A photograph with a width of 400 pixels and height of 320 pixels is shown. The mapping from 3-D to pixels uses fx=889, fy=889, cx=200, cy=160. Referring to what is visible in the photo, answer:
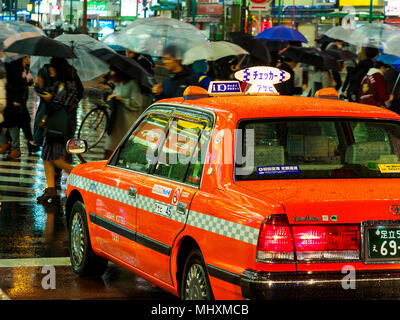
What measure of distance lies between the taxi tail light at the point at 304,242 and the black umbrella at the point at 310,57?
12360mm

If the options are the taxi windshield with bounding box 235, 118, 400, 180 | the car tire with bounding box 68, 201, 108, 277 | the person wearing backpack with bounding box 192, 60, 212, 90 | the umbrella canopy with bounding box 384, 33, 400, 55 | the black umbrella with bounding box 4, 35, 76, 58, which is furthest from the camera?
the umbrella canopy with bounding box 384, 33, 400, 55

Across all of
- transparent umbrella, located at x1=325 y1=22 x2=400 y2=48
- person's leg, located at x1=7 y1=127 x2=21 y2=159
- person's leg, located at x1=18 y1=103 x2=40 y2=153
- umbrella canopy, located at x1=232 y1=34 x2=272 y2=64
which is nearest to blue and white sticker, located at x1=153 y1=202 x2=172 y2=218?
person's leg, located at x1=7 y1=127 x2=21 y2=159

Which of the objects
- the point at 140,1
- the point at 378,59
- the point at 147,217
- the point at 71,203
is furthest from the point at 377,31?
the point at 140,1

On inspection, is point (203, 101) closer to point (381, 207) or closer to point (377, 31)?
point (381, 207)

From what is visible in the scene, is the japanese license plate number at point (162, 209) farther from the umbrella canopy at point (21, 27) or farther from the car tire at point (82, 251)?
the umbrella canopy at point (21, 27)

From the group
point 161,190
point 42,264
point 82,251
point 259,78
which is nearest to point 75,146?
point 82,251

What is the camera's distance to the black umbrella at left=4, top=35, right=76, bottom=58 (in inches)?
543

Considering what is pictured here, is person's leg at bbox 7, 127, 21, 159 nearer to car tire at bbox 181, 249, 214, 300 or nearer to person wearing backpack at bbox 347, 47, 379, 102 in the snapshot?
person wearing backpack at bbox 347, 47, 379, 102

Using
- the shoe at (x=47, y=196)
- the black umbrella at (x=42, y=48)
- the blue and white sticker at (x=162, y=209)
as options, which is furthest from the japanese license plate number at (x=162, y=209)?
the black umbrella at (x=42, y=48)

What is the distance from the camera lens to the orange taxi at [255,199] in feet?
16.2

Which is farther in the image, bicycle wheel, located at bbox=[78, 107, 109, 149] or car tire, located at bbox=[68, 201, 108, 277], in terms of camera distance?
bicycle wheel, located at bbox=[78, 107, 109, 149]

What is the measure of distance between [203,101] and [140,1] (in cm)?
9040

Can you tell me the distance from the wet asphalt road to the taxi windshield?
71.7 inches

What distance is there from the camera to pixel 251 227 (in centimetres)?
500
